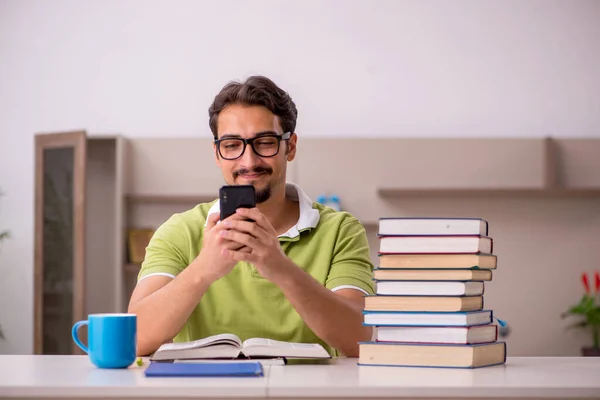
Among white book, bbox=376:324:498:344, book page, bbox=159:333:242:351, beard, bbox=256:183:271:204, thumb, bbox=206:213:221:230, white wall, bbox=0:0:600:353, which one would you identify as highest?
white wall, bbox=0:0:600:353

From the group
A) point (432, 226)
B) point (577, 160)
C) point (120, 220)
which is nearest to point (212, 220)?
point (432, 226)

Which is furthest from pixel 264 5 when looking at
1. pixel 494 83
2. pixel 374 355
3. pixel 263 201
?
pixel 374 355

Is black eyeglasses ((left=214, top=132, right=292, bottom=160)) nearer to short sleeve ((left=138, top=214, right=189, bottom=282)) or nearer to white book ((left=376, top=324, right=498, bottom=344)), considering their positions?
short sleeve ((left=138, top=214, right=189, bottom=282))

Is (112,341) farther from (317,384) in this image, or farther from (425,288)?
(425,288)

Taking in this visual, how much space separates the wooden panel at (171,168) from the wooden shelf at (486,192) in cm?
102

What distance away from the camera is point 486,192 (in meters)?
5.13

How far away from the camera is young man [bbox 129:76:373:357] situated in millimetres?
1980

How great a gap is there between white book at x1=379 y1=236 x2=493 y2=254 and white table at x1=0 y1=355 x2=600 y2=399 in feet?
0.77

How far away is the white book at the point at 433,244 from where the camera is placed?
168 centimetres

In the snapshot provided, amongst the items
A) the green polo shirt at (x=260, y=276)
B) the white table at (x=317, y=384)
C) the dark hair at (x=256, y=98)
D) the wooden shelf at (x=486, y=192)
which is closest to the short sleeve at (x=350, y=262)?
the green polo shirt at (x=260, y=276)

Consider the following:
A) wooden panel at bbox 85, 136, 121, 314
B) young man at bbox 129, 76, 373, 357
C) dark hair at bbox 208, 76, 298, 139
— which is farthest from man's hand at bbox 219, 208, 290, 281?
wooden panel at bbox 85, 136, 121, 314

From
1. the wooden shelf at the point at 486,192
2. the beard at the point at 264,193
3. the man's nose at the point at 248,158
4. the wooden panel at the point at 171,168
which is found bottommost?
the beard at the point at 264,193

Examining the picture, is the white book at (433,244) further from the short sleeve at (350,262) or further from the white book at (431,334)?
the short sleeve at (350,262)

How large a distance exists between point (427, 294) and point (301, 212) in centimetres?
75
